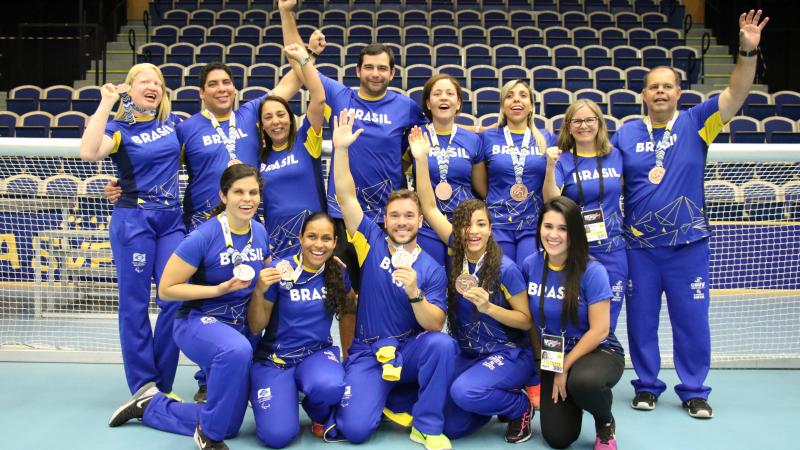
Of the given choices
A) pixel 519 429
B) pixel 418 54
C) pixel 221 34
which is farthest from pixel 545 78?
pixel 519 429

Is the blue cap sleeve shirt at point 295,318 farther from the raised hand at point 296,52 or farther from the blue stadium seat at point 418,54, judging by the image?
the blue stadium seat at point 418,54

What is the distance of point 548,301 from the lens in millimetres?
4387

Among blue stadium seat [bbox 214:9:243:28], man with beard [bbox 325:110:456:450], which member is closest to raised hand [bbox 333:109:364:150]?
man with beard [bbox 325:110:456:450]

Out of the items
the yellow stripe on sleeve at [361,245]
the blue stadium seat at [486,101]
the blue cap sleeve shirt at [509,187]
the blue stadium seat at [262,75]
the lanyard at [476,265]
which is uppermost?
the blue stadium seat at [262,75]

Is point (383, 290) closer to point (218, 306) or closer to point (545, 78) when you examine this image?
point (218, 306)

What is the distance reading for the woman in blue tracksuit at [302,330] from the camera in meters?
4.35

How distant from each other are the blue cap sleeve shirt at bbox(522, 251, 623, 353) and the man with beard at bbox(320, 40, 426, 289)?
1090 millimetres

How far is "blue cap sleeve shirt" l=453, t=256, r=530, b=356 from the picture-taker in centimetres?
451

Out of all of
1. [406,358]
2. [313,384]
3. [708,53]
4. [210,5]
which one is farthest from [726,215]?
[210,5]

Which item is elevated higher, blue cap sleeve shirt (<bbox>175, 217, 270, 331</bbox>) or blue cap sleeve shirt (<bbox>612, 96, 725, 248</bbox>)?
blue cap sleeve shirt (<bbox>612, 96, 725, 248</bbox>)

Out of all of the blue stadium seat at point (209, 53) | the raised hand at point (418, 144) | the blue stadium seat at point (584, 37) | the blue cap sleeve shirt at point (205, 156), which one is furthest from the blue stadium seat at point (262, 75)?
the raised hand at point (418, 144)

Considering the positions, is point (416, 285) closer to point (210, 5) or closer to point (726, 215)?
point (726, 215)

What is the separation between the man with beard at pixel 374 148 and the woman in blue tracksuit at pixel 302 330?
0.45 m

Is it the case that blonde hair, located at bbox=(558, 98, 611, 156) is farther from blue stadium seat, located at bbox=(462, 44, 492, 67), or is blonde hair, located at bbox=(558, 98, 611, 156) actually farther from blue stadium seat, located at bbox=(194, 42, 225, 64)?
blue stadium seat, located at bbox=(194, 42, 225, 64)
